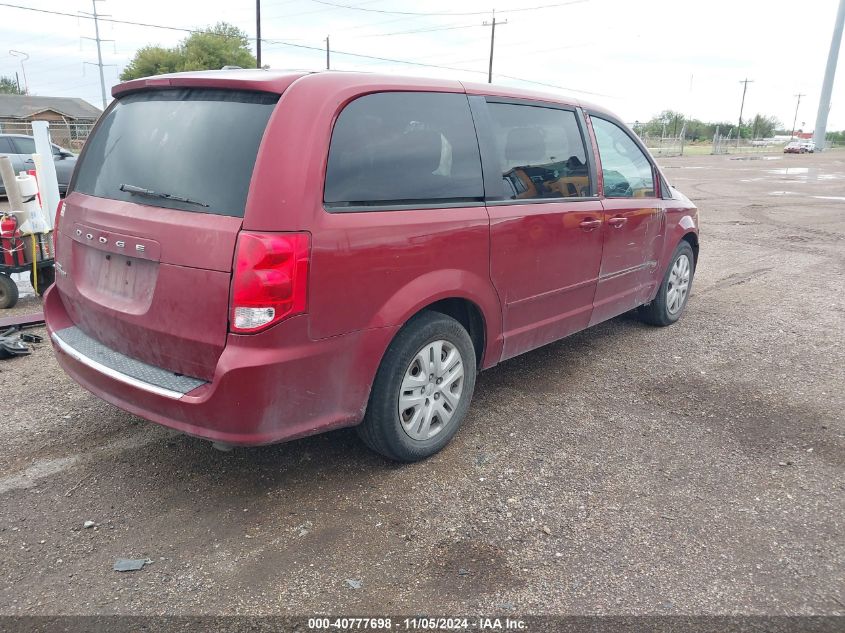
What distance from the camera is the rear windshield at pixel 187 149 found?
8.86 ft

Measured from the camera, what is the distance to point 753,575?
8.51 ft

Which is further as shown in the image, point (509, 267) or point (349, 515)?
point (509, 267)

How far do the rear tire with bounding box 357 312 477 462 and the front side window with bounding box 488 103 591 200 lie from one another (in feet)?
2.99

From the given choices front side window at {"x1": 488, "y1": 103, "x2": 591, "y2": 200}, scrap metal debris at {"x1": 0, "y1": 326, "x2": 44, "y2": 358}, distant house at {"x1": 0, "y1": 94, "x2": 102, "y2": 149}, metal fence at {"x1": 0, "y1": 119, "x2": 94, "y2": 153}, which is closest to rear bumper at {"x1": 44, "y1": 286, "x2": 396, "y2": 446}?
front side window at {"x1": 488, "y1": 103, "x2": 591, "y2": 200}

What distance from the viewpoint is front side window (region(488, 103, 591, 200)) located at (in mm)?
3668

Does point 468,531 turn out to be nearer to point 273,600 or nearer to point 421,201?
point 273,600

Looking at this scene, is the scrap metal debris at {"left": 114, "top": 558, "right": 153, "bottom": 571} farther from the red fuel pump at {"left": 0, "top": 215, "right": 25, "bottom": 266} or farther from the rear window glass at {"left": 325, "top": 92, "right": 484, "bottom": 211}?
the red fuel pump at {"left": 0, "top": 215, "right": 25, "bottom": 266}

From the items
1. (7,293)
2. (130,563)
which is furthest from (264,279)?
(7,293)

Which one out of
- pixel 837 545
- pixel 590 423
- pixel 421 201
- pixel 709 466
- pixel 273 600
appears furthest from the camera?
pixel 590 423

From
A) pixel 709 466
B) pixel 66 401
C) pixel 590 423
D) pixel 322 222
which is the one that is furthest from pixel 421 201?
pixel 66 401

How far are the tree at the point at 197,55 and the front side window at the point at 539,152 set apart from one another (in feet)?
209

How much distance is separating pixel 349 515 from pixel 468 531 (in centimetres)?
54

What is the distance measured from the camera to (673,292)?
5.75 m

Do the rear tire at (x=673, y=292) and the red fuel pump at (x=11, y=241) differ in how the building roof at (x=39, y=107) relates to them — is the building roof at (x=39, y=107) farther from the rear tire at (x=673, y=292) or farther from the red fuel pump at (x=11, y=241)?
the rear tire at (x=673, y=292)
